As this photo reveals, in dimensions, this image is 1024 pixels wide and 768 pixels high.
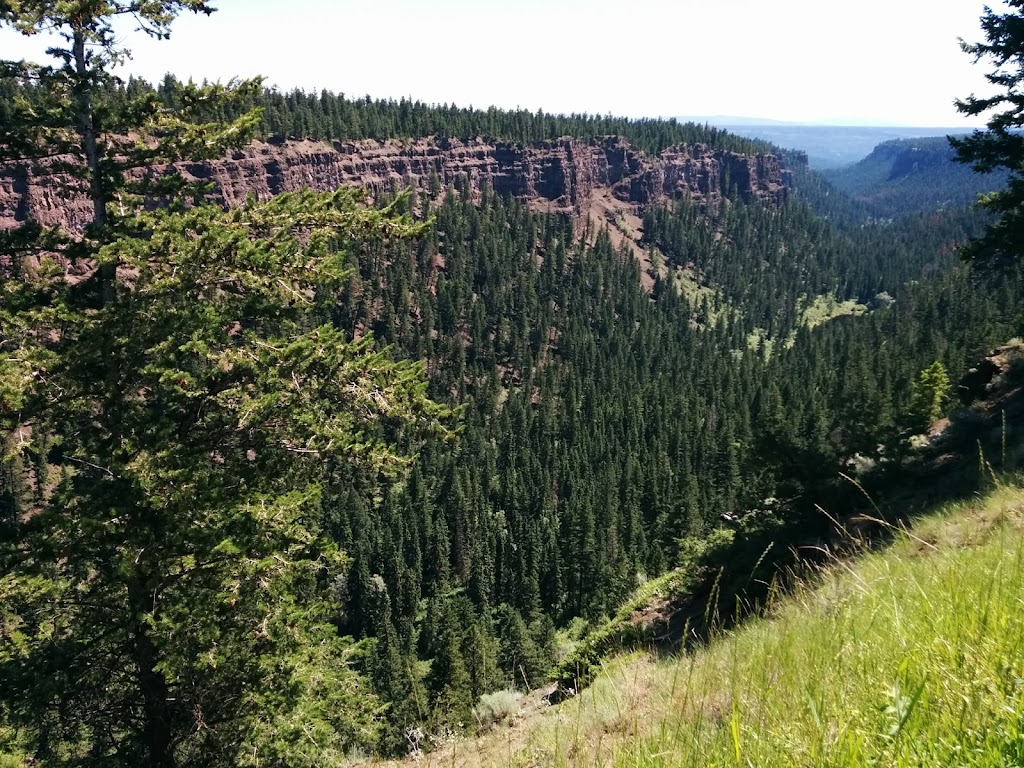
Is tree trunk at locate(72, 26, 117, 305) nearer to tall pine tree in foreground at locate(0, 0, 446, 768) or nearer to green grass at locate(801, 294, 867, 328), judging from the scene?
tall pine tree in foreground at locate(0, 0, 446, 768)

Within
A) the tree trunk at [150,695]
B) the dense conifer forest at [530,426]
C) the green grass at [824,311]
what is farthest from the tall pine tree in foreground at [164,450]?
the green grass at [824,311]

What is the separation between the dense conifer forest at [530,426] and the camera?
1589 cm

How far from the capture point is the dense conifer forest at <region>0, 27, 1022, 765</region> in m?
15.9

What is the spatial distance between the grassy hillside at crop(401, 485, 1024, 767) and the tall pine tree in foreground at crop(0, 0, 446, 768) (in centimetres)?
545

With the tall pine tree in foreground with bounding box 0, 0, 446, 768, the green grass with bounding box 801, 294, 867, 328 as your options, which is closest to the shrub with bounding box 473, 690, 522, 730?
the tall pine tree in foreground with bounding box 0, 0, 446, 768

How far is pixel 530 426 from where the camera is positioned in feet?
371

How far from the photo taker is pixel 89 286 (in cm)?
1016

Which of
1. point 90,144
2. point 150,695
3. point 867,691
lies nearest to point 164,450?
point 150,695

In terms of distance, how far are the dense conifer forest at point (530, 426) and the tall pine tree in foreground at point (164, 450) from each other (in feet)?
1.09

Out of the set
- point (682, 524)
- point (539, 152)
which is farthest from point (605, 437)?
point (539, 152)

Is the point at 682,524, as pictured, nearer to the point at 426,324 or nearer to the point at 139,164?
the point at 139,164

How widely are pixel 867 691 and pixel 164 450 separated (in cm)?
902

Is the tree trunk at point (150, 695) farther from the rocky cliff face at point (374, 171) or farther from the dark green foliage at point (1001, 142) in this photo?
the rocky cliff face at point (374, 171)

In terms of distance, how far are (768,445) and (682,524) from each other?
151ft
